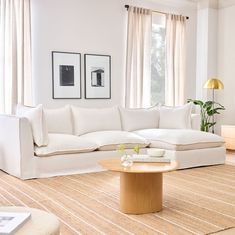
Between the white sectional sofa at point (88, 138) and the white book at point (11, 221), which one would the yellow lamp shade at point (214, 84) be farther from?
the white book at point (11, 221)

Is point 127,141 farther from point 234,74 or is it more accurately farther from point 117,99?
point 234,74

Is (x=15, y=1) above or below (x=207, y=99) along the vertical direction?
above

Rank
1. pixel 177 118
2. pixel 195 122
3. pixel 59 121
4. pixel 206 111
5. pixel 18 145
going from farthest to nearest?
pixel 206 111
pixel 195 122
pixel 177 118
pixel 59 121
pixel 18 145

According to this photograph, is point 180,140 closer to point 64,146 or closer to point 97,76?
point 64,146

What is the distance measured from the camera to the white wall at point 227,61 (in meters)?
7.52

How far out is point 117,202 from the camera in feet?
11.1

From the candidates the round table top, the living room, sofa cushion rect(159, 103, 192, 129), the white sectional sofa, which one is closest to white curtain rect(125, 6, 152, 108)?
the living room

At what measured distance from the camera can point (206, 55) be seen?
768 centimetres

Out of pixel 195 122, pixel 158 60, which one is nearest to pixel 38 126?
pixel 195 122

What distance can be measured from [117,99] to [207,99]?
2.05 meters

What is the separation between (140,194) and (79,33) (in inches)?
157

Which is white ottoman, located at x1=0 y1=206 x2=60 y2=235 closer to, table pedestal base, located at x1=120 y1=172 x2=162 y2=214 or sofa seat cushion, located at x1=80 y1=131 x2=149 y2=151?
table pedestal base, located at x1=120 y1=172 x2=162 y2=214

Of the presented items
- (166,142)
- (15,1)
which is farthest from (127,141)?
(15,1)

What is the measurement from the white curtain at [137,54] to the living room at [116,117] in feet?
0.06
